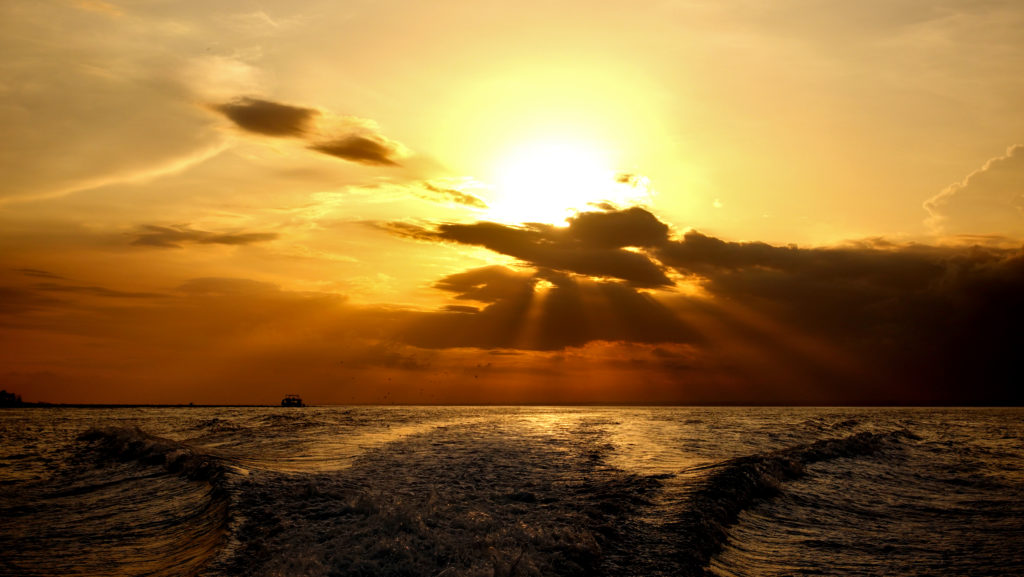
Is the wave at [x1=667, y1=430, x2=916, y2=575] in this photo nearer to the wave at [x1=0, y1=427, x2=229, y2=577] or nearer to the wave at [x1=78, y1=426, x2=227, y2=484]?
the wave at [x1=0, y1=427, x2=229, y2=577]

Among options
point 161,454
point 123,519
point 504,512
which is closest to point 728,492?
point 504,512

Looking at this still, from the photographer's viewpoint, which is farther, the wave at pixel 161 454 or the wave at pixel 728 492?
the wave at pixel 161 454

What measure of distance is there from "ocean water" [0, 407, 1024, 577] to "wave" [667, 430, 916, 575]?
9 centimetres

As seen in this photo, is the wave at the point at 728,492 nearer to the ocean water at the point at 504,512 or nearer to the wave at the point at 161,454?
the ocean water at the point at 504,512

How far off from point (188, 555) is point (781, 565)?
13710 millimetres

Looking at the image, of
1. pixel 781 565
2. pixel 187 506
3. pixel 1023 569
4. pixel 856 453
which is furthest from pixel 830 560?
pixel 856 453

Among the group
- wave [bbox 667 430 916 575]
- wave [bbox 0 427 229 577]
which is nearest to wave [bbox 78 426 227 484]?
wave [bbox 0 427 229 577]

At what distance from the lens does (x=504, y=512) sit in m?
15.7

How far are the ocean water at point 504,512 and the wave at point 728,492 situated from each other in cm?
9

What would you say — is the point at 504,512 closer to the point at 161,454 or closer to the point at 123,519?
the point at 123,519

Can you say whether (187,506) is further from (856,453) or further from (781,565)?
(856,453)

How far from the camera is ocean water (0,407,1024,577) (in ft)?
40.6

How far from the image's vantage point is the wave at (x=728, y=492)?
13.6 m

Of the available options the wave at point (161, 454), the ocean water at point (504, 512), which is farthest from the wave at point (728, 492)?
the wave at point (161, 454)
